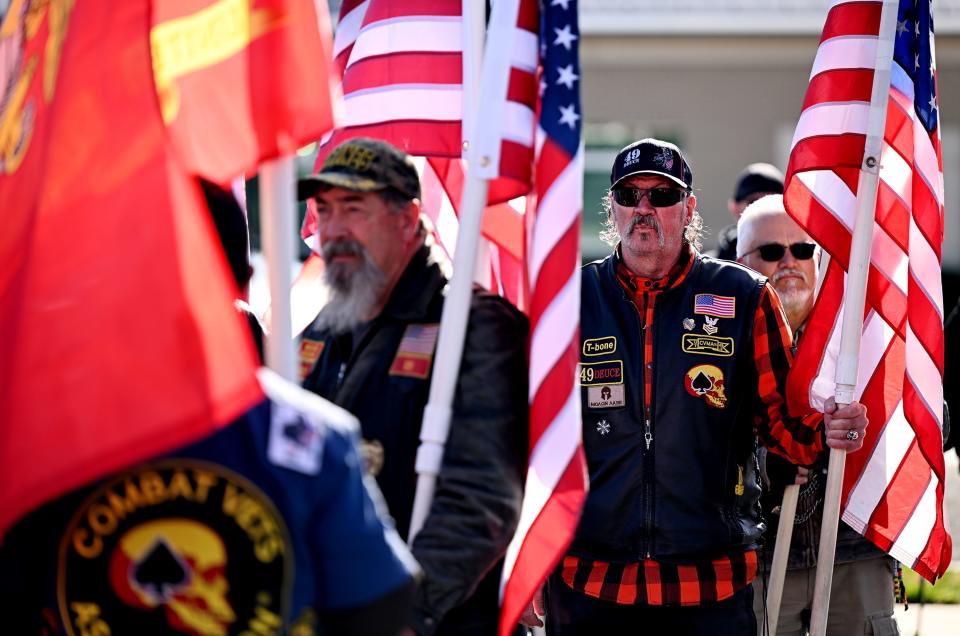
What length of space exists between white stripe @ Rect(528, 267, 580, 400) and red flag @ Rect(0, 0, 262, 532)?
3.81 feet

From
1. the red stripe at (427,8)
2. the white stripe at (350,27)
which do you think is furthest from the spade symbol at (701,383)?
the white stripe at (350,27)

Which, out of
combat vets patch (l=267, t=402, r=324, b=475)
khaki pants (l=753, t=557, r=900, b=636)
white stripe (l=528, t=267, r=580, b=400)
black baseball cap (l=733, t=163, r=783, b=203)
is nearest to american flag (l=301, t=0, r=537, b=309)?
white stripe (l=528, t=267, r=580, b=400)

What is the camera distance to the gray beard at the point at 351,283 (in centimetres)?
365

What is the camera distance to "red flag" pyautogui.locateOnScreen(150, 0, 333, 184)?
309 centimetres

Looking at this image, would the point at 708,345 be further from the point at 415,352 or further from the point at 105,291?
the point at 105,291

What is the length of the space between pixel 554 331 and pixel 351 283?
1.84 feet

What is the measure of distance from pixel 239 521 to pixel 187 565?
0.14m

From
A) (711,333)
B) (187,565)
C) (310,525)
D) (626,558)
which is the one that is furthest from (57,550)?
(711,333)

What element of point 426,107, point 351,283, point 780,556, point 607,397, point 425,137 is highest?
point 426,107

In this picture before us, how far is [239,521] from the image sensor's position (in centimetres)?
Answer: 254

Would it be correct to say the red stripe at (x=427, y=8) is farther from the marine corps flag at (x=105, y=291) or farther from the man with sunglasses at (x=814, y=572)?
the marine corps flag at (x=105, y=291)

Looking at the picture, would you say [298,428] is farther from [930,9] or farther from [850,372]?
[930,9]

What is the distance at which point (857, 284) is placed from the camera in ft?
15.4

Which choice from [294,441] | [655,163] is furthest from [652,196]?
[294,441]
